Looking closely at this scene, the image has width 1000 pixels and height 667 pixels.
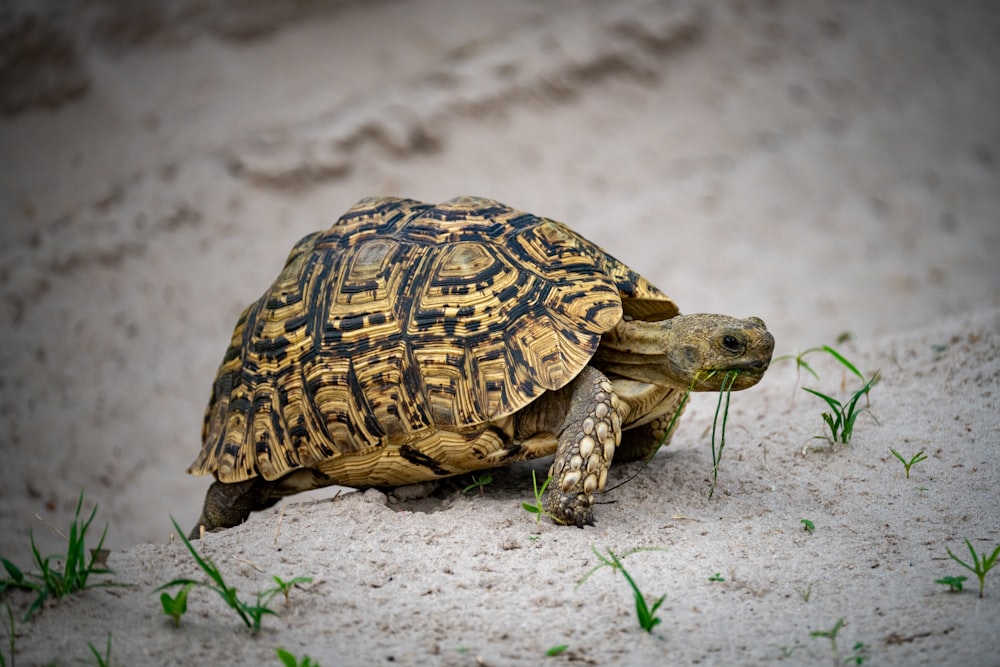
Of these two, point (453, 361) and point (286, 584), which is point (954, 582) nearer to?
point (453, 361)

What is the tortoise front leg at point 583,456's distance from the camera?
3.03m

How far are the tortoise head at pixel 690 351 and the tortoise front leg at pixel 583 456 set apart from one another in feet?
0.93

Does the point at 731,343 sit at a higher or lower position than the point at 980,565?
higher

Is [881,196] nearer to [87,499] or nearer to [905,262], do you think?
[905,262]

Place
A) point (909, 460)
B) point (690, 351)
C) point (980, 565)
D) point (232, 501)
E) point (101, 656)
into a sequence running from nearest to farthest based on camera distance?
point (101, 656), point (980, 565), point (690, 351), point (909, 460), point (232, 501)

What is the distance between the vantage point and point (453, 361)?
126 inches

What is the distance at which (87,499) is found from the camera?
283 inches

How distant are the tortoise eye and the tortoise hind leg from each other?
200 cm

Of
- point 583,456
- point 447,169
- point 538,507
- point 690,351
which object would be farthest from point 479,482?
point 447,169

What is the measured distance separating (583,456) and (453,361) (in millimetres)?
597

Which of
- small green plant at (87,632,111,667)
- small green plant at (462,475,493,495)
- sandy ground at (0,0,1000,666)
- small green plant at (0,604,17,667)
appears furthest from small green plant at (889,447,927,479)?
small green plant at (0,604,17,667)

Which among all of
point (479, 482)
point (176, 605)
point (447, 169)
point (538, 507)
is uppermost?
point (447, 169)

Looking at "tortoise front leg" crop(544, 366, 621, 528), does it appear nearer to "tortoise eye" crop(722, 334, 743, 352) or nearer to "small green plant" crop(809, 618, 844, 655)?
"tortoise eye" crop(722, 334, 743, 352)

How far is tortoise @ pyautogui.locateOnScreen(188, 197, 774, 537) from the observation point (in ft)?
10.3
